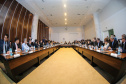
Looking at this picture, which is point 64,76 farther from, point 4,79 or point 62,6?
point 62,6

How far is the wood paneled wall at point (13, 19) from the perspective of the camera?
3.67m

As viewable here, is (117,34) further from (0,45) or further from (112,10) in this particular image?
(0,45)

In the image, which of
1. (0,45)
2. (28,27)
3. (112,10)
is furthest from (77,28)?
(0,45)

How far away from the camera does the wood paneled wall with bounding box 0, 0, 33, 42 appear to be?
144 inches

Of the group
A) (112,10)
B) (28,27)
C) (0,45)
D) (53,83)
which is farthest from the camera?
(28,27)

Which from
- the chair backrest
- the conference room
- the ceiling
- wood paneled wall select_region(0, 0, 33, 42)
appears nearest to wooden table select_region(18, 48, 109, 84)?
the conference room

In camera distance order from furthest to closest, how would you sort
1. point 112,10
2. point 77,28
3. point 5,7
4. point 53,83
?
point 77,28
point 112,10
point 5,7
point 53,83

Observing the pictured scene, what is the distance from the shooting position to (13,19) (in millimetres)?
4359

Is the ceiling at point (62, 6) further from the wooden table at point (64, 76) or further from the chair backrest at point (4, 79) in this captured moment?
the chair backrest at point (4, 79)

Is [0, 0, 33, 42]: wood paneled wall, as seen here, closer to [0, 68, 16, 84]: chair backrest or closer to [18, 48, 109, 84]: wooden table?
[0, 68, 16, 84]: chair backrest

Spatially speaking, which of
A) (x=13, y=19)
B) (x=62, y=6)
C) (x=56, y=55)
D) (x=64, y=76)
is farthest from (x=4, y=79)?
(x=62, y=6)

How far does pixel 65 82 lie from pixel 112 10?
6294 mm

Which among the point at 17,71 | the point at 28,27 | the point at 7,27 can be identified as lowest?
the point at 17,71

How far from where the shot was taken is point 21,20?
5113 millimetres
